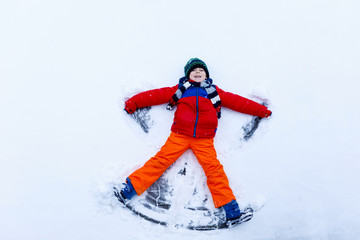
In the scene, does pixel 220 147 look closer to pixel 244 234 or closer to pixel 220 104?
pixel 220 104

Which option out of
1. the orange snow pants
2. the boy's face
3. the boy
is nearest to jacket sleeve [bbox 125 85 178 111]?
the boy

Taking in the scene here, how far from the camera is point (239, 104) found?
5.62ft

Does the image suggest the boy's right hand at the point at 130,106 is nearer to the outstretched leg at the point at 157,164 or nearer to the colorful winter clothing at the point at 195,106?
the colorful winter clothing at the point at 195,106

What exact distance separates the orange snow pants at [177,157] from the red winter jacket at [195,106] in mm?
60

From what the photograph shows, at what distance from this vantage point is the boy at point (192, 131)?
1630 mm

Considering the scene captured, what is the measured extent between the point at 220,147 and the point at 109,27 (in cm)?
103

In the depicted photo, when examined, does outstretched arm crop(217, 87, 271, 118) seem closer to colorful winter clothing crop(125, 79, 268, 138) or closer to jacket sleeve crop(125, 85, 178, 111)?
colorful winter clothing crop(125, 79, 268, 138)

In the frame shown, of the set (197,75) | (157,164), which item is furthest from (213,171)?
(197,75)

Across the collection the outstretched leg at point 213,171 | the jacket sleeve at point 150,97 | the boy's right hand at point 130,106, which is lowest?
the outstretched leg at point 213,171

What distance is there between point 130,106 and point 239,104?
0.65 m

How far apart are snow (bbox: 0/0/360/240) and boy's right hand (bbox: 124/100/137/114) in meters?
0.07

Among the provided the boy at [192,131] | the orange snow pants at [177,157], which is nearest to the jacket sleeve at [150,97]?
the boy at [192,131]

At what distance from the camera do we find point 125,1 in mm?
1812

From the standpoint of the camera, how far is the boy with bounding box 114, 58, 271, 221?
163cm
